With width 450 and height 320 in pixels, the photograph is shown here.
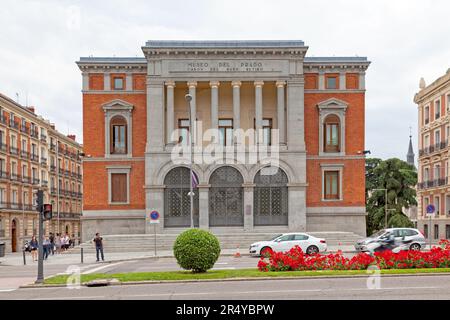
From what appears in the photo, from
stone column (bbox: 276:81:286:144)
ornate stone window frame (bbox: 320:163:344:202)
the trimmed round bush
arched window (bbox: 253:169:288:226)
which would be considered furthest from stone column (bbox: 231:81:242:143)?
the trimmed round bush

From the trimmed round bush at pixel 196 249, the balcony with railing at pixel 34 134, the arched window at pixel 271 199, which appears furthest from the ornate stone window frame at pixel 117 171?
the balcony with railing at pixel 34 134

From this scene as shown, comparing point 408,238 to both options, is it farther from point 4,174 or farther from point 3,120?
point 3,120

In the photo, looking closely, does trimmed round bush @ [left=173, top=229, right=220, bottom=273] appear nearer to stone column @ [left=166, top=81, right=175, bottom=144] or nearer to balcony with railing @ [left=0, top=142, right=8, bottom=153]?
stone column @ [left=166, top=81, right=175, bottom=144]

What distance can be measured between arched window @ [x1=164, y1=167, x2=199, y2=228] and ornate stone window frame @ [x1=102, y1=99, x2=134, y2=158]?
4.13 metres

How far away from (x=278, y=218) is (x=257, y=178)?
353 cm

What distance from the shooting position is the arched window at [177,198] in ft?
136

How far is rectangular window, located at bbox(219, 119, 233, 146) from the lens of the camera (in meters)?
42.8

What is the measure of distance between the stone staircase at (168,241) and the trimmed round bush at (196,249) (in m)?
19.1

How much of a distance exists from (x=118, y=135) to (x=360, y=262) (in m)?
28.1

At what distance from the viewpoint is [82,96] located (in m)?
42.6

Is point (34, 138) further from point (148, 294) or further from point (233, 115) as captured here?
point (148, 294)

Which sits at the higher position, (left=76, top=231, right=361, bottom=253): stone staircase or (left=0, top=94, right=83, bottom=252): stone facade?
(left=0, top=94, right=83, bottom=252): stone facade

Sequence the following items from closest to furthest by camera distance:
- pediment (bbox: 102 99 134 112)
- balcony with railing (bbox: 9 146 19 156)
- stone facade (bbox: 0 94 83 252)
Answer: pediment (bbox: 102 99 134 112) → stone facade (bbox: 0 94 83 252) → balcony with railing (bbox: 9 146 19 156)

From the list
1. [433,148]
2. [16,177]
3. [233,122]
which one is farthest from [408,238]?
[16,177]
